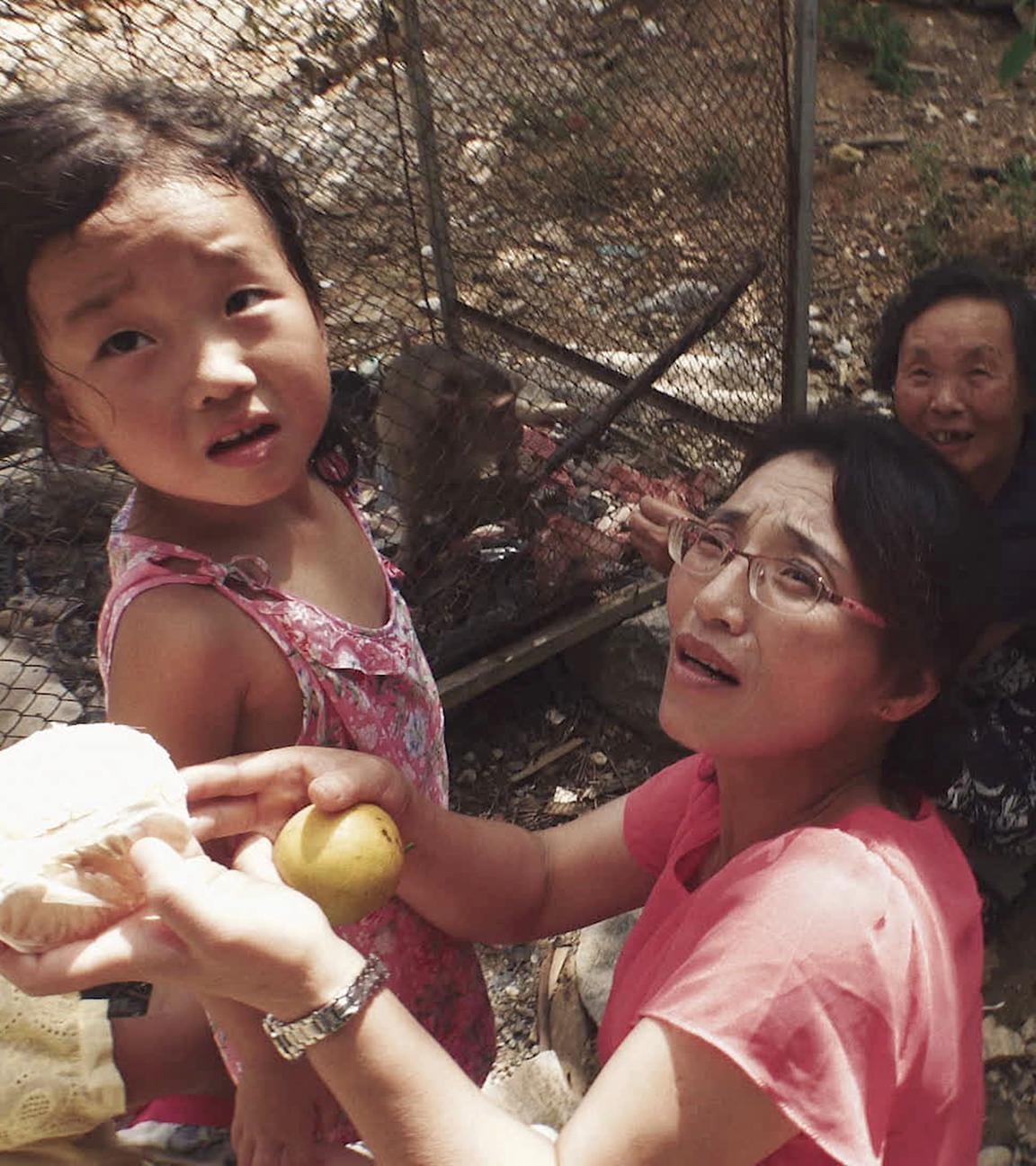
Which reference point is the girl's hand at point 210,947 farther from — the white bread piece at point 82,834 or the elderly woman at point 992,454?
the elderly woman at point 992,454

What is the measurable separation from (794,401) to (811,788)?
2.35 meters

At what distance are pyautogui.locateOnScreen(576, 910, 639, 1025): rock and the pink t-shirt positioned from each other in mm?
1033

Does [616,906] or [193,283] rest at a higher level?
[193,283]

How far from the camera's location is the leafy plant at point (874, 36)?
605 cm

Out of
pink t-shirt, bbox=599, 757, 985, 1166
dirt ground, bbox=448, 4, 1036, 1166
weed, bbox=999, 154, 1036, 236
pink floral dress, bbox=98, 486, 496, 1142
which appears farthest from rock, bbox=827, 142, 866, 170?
pink t-shirt, bbox=599, 757, 985, 1166

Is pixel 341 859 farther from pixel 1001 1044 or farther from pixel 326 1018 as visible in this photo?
pixel 1001 1044

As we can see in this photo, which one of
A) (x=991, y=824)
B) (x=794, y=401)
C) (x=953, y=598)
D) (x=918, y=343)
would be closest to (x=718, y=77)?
(x=794, y=401)

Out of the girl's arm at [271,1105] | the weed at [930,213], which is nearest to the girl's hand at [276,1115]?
the girl's arm at [271,1105]

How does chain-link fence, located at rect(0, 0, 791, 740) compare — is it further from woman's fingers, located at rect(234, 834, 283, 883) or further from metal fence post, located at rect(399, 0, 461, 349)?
woman's fingers, located at rect(234, 834, 283, 883)

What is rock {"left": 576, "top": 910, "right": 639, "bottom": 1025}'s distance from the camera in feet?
7.50

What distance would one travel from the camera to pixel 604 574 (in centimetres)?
319

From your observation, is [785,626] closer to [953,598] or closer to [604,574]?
[953,598]

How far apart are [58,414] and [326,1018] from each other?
0.79 meters

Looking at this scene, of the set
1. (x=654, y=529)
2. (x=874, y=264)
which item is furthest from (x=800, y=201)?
(x=874, y=264)
